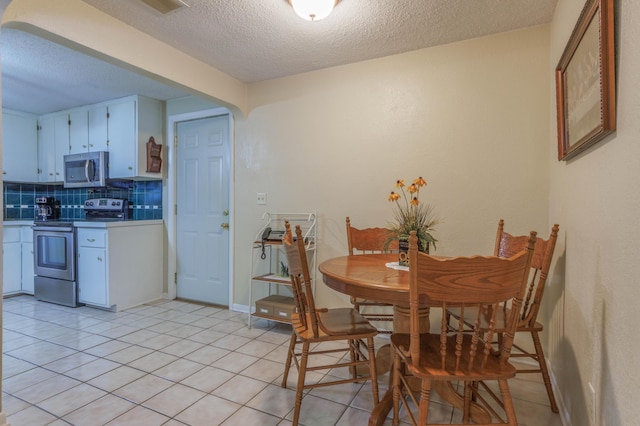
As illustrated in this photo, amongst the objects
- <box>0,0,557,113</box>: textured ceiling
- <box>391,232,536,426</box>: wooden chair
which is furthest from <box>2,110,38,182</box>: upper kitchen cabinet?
<box>391,232,536,426</box>: wooden chair

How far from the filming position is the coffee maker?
4.37 meters

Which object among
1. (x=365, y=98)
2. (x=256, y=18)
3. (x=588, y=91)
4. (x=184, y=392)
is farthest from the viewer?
(x=365, y=98)

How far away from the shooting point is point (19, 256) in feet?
13.4

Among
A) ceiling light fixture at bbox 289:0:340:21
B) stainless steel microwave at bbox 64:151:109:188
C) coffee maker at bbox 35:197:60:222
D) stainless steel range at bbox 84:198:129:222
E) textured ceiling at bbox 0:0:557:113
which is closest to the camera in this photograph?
ceiling light fixture at bbox 289:0:340:21

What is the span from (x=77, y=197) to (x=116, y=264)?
179 centimetres

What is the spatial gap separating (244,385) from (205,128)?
8.95 ft

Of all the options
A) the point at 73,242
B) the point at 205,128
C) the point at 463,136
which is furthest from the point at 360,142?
the point at 73,242

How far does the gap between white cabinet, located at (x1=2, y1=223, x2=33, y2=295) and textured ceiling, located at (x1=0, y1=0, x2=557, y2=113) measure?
191cm

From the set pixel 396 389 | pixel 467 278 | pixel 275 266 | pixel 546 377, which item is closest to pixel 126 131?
pixel 275 266

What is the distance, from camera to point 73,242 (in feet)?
11.5

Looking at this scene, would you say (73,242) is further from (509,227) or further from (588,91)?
(588,91)

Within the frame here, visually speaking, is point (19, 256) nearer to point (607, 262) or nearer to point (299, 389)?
point (299, 389)

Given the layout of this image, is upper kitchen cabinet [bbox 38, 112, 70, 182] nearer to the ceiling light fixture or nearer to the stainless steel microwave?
the stainless steel microwave

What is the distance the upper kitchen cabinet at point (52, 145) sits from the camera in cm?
420
